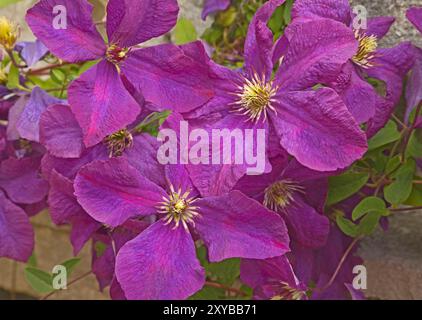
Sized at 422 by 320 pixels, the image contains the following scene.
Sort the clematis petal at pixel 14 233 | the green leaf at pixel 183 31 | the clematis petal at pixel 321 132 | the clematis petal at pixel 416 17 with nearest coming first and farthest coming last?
the clematis petal at pixel 321 132 < the clematis petal at pixel 416 17 < the clematis petal at pixel 14 233 < the green leaf at pixel 183 31

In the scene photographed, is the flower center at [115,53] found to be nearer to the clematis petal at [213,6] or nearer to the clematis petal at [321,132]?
the clematis petal at [321,132]

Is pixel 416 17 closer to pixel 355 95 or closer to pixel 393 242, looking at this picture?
pixel 355 95

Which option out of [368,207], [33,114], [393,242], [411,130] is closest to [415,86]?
[411,130]

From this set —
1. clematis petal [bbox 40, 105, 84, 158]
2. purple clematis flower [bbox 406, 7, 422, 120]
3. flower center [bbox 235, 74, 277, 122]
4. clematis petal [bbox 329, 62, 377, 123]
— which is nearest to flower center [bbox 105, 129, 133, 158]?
clematis petal [bbox 40, 105, 84, 158]

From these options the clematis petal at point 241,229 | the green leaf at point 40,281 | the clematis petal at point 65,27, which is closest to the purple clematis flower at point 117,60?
the clematis petal at point 65,27

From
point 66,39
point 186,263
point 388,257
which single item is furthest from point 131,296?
point 388,257

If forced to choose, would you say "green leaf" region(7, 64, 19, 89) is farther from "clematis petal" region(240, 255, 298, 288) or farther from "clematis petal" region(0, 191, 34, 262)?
"clematis petal" region(240, 255, 298, 288)
